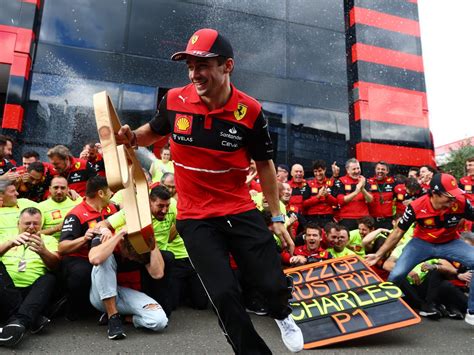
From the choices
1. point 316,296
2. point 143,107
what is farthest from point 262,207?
point 143,107

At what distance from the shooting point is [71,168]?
6105 mm

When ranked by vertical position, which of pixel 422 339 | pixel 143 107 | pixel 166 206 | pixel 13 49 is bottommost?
pixel 422 339

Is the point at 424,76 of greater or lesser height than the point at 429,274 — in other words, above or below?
above

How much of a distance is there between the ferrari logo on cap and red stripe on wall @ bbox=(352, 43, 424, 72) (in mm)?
9781

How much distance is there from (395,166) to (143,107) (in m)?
6.69

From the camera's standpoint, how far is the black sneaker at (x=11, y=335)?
3.31 metres

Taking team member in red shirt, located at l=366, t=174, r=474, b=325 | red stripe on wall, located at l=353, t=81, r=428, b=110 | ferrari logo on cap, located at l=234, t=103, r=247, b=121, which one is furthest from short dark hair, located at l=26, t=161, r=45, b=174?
red stripe on wall, located at l=353, t=81, r=428, b=110

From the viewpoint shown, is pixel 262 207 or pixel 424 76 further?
pixel 424 76

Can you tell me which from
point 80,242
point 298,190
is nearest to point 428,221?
point 298,190

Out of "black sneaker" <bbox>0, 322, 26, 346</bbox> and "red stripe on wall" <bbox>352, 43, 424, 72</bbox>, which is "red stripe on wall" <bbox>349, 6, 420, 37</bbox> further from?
"black sneaker" <bbox>0, 322, 26, 346</bbox>

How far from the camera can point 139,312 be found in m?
4.00

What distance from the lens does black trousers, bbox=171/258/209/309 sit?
190 inches

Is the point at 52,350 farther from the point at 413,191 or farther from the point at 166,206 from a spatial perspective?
the point at 413,191

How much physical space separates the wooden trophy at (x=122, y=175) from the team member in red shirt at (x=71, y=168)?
143 inches
